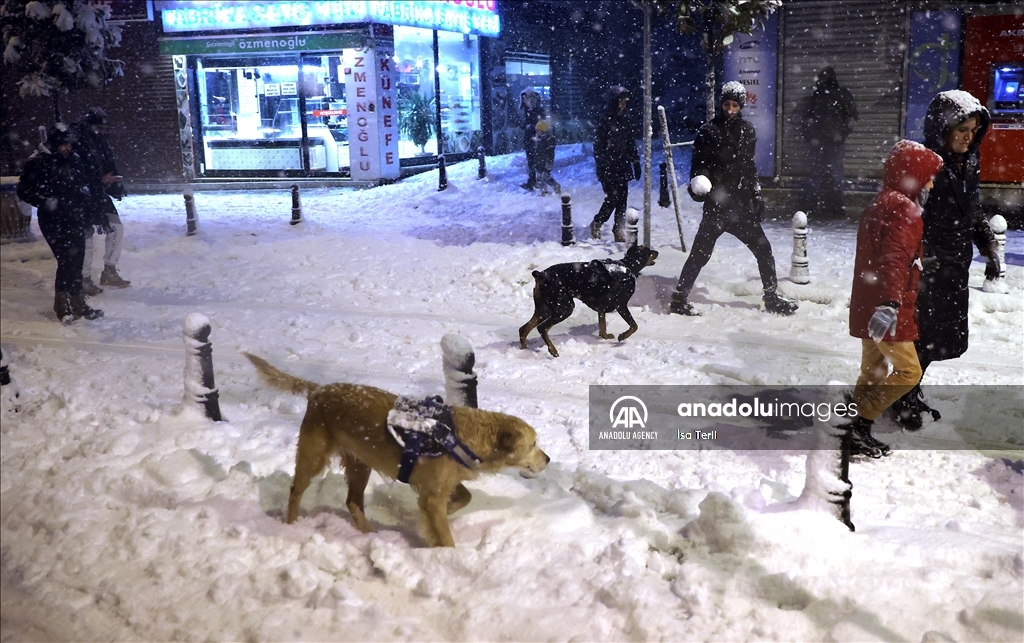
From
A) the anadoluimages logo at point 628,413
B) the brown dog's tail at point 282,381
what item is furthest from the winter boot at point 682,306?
the brown dog's tail at point 282,381

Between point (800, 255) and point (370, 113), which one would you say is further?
point (370, 113)

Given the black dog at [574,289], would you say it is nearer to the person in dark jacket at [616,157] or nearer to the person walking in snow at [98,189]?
the person in dark jacket at [616,157]

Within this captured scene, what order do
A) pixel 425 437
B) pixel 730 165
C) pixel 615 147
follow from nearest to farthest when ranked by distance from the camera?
pixel 425 437, pixel 730 165, pixel 615 147

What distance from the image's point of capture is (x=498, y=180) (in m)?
19.8

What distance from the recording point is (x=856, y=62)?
48.5 feet

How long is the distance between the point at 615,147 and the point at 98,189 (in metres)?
6.74

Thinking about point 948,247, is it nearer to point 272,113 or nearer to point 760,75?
point 760,75

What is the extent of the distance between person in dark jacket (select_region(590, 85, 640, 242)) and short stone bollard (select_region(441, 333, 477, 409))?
715cm

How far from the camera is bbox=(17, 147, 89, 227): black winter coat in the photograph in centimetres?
965

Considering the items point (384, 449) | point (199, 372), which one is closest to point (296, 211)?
point (199, 372)

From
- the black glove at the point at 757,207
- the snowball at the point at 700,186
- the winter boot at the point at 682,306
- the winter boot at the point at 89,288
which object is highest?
the snowball at the point at 700,186

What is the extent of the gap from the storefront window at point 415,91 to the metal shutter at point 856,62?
10194mm

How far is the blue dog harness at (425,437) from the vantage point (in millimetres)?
4160

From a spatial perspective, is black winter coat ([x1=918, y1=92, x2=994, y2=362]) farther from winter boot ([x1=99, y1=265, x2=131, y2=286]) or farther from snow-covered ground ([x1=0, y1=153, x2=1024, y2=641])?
winter boot ([x1=99, y1=265, x2=131, y2=286])
